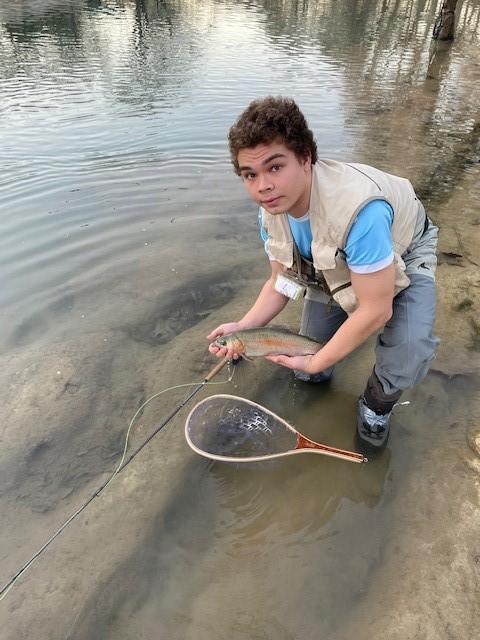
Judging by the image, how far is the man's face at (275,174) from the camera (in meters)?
2.65

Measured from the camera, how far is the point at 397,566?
10.3 ft

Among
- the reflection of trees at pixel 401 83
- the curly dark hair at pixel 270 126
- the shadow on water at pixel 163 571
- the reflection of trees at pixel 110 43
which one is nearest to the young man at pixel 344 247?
the curly dark hair at pixel 270 126

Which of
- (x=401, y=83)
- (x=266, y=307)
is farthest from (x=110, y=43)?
(x=266, y=307)

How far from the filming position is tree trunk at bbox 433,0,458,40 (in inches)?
958

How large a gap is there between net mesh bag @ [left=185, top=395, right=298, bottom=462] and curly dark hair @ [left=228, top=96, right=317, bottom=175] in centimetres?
213

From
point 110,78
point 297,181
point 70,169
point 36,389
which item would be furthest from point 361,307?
point 110,78

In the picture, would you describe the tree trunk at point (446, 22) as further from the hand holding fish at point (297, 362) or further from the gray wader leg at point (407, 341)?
the hand holding fish at point (297, 362)

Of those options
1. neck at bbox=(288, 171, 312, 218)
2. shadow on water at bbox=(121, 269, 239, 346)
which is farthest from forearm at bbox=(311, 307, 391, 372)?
shadow on water at bbox=(121, 269, 239, 346)

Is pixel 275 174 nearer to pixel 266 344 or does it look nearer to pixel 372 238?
pixel 372 238

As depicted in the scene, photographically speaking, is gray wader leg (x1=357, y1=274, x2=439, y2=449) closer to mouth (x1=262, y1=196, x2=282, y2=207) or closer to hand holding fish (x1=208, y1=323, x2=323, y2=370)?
hand holding fish (x1=208, y1=323, x2=323, y2=370)

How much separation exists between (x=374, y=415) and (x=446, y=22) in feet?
93.8

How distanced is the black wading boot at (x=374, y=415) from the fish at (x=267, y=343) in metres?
0.59

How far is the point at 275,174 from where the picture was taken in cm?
274

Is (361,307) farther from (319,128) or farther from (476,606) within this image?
(319,128)
